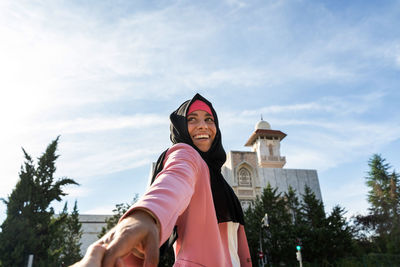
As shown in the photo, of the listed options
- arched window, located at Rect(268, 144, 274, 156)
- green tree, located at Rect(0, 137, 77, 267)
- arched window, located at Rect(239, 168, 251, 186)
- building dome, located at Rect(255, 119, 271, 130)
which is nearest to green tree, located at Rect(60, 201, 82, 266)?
green tree, located at Rect(0, 137, 77, 267)

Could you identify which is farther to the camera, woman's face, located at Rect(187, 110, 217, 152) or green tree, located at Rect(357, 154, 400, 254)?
green tree, located at Rect(357, 154, 400, 254)

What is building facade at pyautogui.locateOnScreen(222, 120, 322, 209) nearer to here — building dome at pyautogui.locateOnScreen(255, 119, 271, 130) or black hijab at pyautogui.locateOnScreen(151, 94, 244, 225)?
building dome at pyautogui.locateOnScreen(255, 119, 271, 130)

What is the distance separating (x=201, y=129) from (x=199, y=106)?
0.59ft

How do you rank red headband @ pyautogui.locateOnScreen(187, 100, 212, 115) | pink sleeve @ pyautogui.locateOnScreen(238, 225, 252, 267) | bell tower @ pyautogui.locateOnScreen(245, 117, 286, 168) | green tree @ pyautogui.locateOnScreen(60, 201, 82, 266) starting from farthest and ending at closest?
bell tower @ pyautogui.locateOnScreen(245, 117, 286, 168), green tree @ pyautogui.locateOnScreen(60, 201, 82, 266), red headband @ pyautogui.locateOnScreen(187, 100, 212, 115), pink sleeve @ pyautogui.locateOnScreen(238, 225, 252, 267)

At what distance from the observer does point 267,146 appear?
34.3 m

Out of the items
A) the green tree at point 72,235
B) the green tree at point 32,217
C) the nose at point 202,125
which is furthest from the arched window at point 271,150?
the nose at point 202,125

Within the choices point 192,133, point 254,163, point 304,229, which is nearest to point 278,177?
point 254,163

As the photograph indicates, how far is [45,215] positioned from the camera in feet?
49.3

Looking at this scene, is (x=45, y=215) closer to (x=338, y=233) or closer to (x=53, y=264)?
(x=53, y=264)

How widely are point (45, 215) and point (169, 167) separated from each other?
16.7 metres

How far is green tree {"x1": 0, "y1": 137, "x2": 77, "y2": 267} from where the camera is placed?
44.0 ft

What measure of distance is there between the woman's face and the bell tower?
31.7m

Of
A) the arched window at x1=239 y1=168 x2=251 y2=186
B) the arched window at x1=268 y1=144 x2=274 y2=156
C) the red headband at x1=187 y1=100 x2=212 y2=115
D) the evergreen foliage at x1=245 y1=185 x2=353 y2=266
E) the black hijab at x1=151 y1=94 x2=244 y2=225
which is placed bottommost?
the black hijab at x1=151 y1=94 x2=244 y2=225

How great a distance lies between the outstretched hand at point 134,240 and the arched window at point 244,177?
Result: 1100 inches
